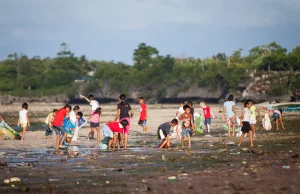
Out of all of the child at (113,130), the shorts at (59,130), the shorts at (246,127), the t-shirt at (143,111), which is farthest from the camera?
the t-shirt at (143,111)

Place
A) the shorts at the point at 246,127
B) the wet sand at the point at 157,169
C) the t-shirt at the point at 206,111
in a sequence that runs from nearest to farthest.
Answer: the wet sand at the point at 157,169
the shorts at the point at 246,127
the t-shirt at the point at 206,111

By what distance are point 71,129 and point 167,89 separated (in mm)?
Answer: 84323

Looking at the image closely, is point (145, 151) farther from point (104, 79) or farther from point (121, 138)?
point (104, 79)

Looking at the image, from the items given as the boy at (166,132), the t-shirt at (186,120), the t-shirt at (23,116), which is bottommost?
the boy at (166,132)

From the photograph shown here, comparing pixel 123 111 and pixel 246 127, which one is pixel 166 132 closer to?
pixel 123 111

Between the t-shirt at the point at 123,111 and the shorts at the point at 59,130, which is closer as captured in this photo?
the shorts at the point at 59,130

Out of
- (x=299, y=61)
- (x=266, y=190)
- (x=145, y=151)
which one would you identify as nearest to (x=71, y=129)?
(x=145, y=151)

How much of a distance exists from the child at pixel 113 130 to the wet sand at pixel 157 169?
1.99 feet

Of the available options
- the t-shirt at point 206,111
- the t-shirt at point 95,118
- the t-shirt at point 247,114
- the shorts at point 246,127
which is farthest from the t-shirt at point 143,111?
the shorts at point 246,127

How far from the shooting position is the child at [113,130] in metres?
19.2

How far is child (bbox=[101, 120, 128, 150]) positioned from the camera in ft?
63.0

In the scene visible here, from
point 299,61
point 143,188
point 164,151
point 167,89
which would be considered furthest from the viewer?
point 167,89

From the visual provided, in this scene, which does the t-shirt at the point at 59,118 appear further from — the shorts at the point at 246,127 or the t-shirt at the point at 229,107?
the t-shirt at the point at 229,107

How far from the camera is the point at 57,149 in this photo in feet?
63.4
